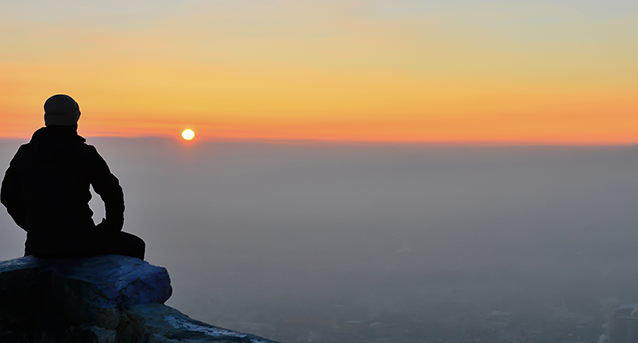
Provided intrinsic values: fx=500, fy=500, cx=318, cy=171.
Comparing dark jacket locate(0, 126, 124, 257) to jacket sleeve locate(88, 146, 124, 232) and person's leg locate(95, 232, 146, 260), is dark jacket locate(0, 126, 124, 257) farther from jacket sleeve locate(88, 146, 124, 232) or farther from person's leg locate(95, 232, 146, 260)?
person's leg locate(95, 232, 146, 260)

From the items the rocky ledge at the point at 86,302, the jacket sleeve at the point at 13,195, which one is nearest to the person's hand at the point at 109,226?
the rocky ledge at the point at 86,302

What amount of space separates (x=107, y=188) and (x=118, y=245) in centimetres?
51

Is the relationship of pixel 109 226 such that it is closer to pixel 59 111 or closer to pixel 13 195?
pixel 13 195

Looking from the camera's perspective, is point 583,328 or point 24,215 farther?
point 583,328

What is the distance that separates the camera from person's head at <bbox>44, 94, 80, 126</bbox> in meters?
4.01

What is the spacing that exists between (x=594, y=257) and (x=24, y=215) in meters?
212

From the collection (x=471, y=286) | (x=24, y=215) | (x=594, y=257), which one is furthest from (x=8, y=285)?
(x=594, y=257)

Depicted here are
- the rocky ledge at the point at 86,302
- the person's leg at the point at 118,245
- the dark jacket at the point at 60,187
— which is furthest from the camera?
the person's leg at the point at 118,245

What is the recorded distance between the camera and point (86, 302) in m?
3.65

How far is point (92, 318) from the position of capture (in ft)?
11.9

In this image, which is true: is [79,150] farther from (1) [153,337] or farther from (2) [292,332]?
(2) [292,332]

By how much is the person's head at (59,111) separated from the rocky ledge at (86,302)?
1.11 meters

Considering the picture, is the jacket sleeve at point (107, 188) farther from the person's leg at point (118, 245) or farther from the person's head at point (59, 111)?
the person's head at point (59, 111)

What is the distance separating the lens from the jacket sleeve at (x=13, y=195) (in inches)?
164
